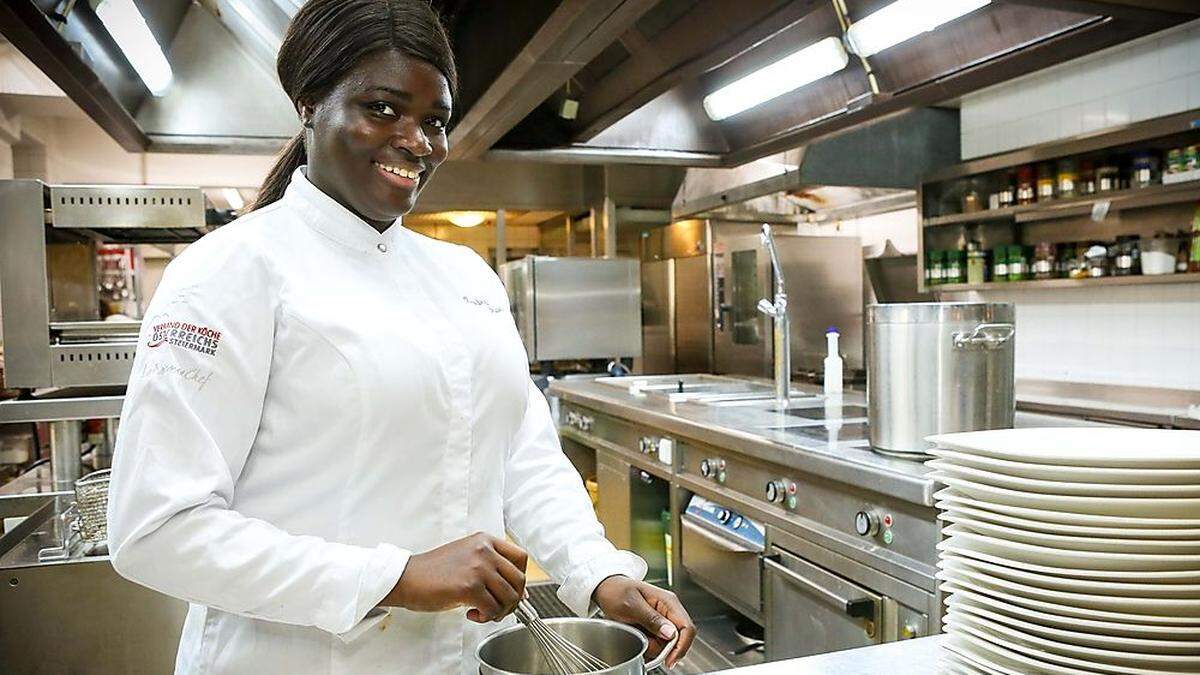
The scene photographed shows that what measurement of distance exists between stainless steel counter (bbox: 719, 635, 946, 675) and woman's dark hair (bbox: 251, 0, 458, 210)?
0.80m

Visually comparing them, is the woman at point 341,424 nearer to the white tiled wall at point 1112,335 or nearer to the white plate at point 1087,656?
the white plate at point 1087,656

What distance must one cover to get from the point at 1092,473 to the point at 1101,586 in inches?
3.5

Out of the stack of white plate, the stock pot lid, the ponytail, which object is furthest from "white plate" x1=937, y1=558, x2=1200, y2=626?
the stock pot lid

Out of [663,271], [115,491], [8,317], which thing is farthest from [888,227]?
[115,491]

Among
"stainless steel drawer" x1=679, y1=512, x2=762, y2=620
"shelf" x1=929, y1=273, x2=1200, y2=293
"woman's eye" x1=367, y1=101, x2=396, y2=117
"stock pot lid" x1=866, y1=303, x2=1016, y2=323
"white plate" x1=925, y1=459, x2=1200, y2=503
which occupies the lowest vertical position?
"stainless steel drawer" x1=679, y1=512, x2=762, y2=620

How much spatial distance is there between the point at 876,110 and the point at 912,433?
1354 millimetres

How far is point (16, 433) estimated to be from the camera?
3.20 metres

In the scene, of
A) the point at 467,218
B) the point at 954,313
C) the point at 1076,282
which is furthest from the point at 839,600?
the point at 467,218

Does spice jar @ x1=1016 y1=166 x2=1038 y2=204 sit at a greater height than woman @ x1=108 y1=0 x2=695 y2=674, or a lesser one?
greater

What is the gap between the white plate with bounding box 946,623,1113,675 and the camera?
0.70 meters

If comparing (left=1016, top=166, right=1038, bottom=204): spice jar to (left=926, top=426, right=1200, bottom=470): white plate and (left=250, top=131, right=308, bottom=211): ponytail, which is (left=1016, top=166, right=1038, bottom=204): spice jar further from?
(left=250, top=131, right=308, bottom=211): ponytail

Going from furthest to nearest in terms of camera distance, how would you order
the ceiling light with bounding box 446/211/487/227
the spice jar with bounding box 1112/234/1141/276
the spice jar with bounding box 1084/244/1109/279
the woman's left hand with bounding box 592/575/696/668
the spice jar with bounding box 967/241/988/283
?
1. the ceiling light with bounding box 446/211/487/227
2. the spice jar with bounding box 967/241/988/283
3. the spice jar with bounding box 1084/244/1109/279
4. the spice jar with bounding box 1112/234/1141/276
5. the woman's left hand with bounding box 592/575/696/668

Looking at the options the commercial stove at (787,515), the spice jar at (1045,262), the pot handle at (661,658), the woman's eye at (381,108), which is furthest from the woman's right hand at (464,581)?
the spice jar at (1045,262)

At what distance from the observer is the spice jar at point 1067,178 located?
157 inches
